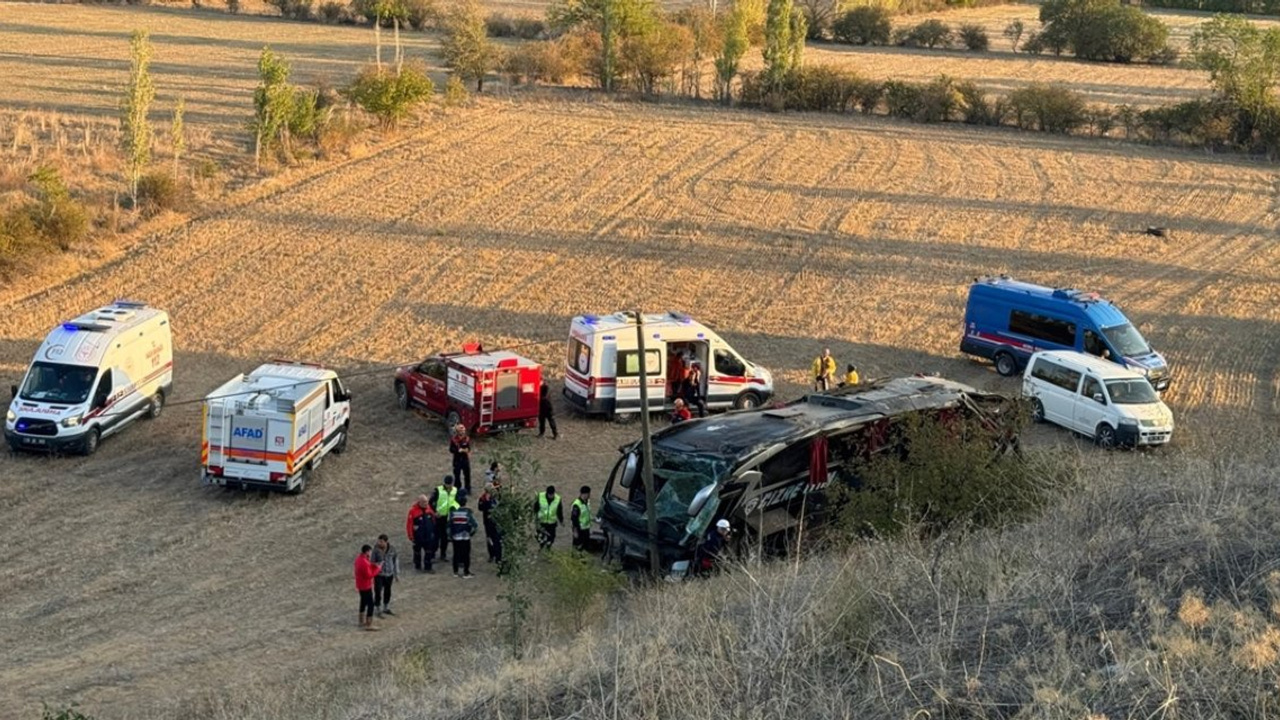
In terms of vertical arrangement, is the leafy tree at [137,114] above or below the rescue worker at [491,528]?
above

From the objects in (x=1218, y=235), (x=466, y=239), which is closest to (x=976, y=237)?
(x=1218, y=235)

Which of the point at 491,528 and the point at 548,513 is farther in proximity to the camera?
the point at 491,528

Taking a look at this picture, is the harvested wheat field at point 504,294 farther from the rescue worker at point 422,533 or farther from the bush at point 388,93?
the bush at point 388,93

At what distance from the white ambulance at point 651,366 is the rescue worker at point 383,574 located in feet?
25.0

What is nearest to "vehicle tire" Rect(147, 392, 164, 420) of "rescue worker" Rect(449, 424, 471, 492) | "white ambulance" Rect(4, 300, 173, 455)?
"white ambulance" Rect(4, 300, 173, 455)

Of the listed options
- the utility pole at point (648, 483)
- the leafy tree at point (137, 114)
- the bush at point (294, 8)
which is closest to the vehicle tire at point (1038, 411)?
the utility pole at point (648, 483)

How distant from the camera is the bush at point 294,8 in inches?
3051

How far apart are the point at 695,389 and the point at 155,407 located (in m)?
9.07

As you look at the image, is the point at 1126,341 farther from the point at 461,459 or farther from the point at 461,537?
the point at 461,537

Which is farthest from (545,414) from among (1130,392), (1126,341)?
(1126,341)

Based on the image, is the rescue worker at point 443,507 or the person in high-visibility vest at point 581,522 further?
the person in high-visibility vest at point 581,522

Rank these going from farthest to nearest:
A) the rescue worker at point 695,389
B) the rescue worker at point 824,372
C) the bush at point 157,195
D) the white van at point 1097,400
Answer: the bush at point 157,195
the rescue worker at point 824,372
the rescue worker at point 695,389
the white van at point 1097,400

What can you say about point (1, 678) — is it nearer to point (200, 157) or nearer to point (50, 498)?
point (50, 498)

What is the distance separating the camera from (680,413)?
76.6 ft
